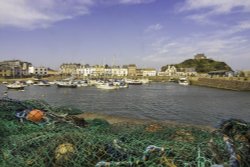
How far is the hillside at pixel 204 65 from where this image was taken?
143 metres

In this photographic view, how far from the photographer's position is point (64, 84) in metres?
66.9

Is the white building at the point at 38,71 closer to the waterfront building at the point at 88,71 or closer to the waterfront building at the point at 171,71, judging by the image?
the waterfront building at the point at 88,71

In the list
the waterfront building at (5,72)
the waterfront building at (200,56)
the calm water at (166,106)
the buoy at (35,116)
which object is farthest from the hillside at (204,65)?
the buoy at (35,116)

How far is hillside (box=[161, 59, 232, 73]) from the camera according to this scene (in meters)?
143

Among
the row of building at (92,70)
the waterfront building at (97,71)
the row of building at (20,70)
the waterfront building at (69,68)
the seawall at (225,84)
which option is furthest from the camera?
the waterfront building at (69,68)

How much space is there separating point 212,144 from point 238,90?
62.0 metres

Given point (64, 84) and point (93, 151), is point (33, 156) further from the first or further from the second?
point (64, 84)

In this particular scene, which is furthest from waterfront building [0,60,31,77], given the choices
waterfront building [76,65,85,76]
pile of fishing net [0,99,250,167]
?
pile of fishing net [0,99,250,167]

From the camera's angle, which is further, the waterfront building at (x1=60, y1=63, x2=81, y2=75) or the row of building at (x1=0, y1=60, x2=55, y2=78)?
the waterfront building at (x1=60, y1=63, x2=81, y2=75)

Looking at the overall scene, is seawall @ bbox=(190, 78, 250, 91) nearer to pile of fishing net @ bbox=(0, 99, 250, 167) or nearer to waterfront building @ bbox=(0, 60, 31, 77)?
pile of fishing net @ bbox=(0, 99, 250, 167)

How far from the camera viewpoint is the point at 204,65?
148 m

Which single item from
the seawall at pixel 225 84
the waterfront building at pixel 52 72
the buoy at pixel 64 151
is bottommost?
the waterfront building at pixel 52 72

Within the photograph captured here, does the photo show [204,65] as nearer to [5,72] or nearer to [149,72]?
[149,72]

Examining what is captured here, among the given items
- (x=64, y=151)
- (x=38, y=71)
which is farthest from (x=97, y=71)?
(x=64, y=151)
